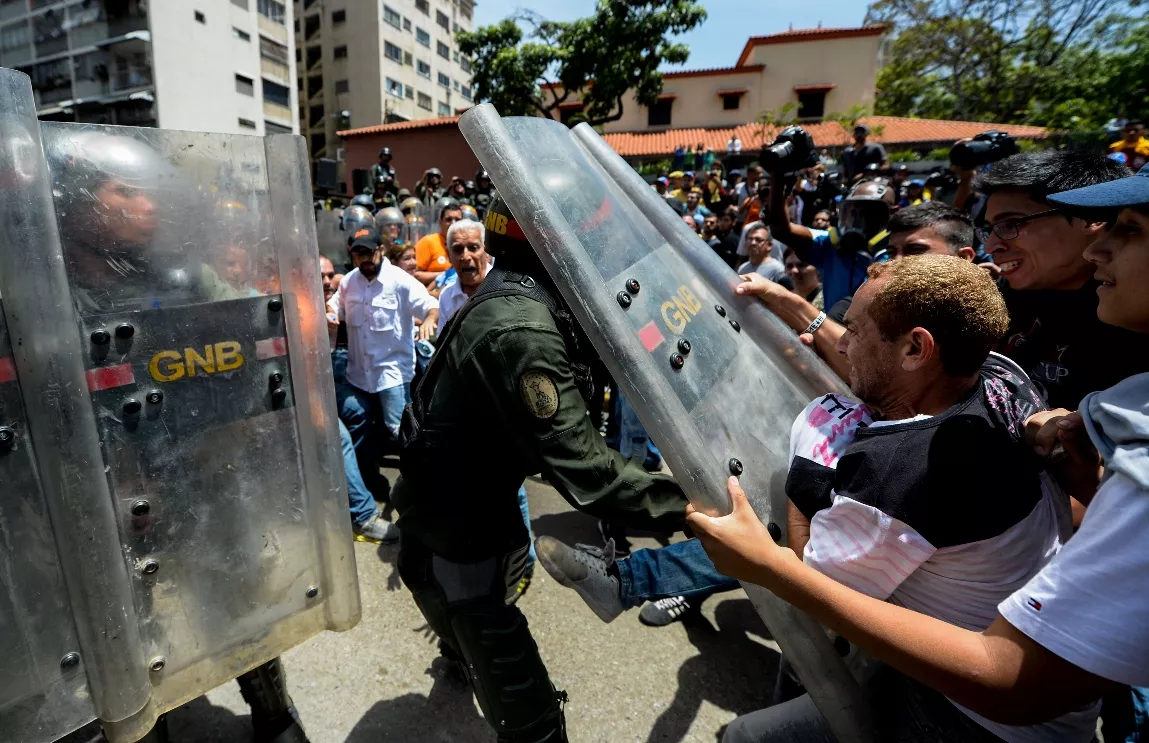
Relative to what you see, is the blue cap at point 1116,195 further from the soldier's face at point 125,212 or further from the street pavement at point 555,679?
the street pavement at point 555,679

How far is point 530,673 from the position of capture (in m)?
1.75

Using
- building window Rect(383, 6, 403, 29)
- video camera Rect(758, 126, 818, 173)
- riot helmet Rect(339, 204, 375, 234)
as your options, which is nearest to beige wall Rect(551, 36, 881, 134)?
building window Rect(383, 6, 403, 29)

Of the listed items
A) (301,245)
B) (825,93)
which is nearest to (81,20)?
(825,93)

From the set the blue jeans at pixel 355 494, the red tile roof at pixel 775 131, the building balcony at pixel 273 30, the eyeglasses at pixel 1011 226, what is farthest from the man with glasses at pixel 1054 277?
the building balcony at pixel 273 30

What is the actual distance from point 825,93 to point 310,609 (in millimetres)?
36210

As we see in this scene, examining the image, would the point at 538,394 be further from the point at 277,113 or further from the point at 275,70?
the point at 275,70

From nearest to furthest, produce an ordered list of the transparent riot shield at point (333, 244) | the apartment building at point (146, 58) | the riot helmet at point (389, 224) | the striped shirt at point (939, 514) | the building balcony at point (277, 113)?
the striped shirt at point (939, 514), the riot helmet at point (389, 224), the transparent riot shield at point (333, 244), the apartment building at point (146, 58), the building balcony at point (277, 113)

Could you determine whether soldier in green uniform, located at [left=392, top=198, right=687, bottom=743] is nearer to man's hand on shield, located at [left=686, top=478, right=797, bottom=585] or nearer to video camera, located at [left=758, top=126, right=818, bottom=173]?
man's hand on shield, located at [left=686, top=478, right=797, bottom=585]

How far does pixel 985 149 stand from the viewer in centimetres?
362

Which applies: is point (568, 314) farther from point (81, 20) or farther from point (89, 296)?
point (81, 20)

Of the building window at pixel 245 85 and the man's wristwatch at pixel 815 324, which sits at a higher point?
the building window at pixel 245 85

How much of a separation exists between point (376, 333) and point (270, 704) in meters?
2.67

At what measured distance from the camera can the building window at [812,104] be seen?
1238 inches

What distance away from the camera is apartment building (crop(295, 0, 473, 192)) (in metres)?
41.7
